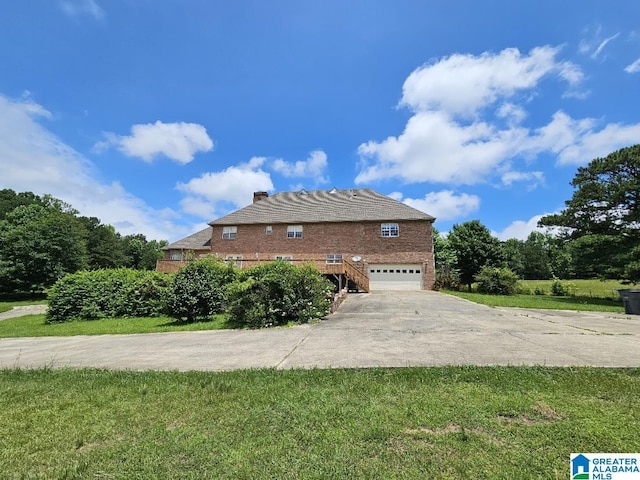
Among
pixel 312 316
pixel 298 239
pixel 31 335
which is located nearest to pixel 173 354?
pixel 312 316

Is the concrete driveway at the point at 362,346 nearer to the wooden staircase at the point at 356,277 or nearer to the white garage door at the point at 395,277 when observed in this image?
the wooden staircase at the point at 356,277

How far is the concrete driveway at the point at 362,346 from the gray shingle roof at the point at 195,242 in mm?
23382

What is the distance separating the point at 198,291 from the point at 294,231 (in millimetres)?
18028

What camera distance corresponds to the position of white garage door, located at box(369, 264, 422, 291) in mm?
26719

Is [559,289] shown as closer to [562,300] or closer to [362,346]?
[562,300]

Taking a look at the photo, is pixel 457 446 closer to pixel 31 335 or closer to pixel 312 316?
pixel 312 316

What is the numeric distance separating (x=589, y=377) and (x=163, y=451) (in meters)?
5.25

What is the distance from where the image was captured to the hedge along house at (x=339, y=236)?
27.0 meters

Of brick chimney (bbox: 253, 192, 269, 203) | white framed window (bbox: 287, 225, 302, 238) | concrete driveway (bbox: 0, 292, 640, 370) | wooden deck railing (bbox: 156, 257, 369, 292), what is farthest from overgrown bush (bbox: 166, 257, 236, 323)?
brick chimney (bbox: 253, 192, 269, 203)

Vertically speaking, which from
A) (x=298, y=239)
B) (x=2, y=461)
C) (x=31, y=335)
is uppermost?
(x=298, y=239)

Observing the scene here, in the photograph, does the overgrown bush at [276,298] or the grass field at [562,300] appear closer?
the overgrown bush at [276,298]

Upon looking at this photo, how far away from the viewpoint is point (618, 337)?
744 cm

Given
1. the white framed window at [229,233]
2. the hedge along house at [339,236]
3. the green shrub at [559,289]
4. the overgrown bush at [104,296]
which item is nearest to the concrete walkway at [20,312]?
the overgrown bush at [104,296]

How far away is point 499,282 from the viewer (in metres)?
24.4
